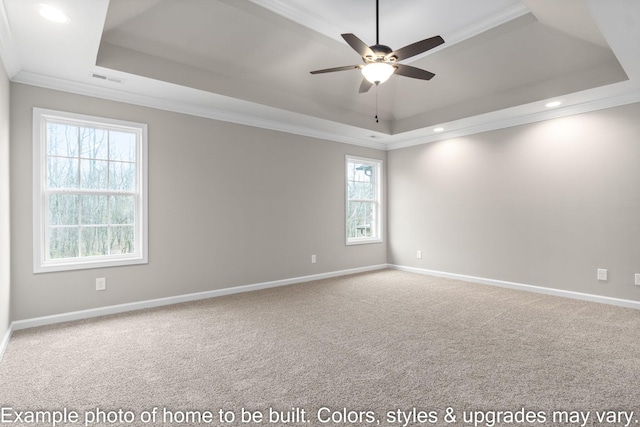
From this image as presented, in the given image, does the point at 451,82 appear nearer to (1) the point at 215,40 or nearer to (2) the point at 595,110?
(2) the point at 595,110

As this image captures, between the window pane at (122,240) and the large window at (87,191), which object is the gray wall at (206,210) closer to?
the large window at (87,191)

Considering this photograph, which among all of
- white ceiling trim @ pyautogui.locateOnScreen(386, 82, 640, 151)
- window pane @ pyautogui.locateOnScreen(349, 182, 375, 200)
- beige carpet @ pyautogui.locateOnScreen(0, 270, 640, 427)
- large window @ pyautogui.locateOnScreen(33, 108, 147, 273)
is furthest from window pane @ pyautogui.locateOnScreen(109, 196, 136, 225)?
white ceiling trim @ pyautogui.locateOnScreen(386, 82, 640, 151)

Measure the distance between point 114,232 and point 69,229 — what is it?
0.42m

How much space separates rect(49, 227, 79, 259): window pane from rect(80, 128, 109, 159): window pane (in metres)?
0.82

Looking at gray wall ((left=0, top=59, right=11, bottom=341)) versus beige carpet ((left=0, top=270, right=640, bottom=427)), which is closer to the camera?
beige carpet ((left=0, top=270, right=640, bottom=427))

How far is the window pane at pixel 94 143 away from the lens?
3822 millimetres

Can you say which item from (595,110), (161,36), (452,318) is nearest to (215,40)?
(161,36)

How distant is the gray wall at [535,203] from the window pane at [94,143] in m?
4.80

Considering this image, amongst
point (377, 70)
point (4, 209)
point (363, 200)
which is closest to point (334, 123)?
point (363, 200)

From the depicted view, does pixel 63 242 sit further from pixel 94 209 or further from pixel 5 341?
pixel 5 341

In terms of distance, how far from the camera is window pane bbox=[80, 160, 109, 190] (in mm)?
3822

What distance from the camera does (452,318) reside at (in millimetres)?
3738

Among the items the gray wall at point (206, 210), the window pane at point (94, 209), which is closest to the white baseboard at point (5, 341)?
the gray wall at point (206, 210)

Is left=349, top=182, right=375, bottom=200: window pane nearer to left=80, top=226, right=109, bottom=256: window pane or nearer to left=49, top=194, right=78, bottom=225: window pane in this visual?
left=80, top=226, right=109, bottom=256: window pane
